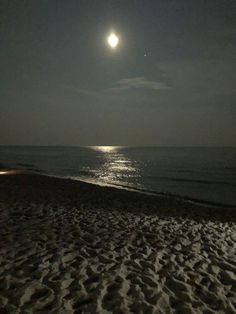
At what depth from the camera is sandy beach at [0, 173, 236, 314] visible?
476 centimetres

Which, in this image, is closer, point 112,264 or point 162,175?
point 112,264

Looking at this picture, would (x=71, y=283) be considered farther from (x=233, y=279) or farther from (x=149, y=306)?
(x=233, y=279)

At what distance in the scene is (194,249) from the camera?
7797mm

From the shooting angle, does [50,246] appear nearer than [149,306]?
No

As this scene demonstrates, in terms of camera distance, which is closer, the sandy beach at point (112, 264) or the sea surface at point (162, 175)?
the sandy beach at point (112, 264)

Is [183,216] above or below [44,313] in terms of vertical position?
below

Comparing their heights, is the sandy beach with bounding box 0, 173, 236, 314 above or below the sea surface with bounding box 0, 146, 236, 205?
above

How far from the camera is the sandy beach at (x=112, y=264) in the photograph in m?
4.76

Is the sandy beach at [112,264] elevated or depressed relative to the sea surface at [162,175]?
elevated

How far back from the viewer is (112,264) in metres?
6.33

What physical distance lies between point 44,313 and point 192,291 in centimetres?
290

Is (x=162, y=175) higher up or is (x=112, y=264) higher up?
(x=112, y=264)

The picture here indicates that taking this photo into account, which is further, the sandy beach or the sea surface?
the sea surface

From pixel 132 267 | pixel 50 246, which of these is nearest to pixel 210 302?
pixel 132 267
